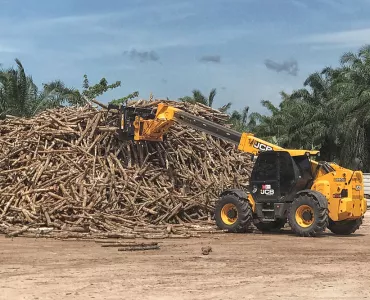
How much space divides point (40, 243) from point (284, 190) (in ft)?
21.4

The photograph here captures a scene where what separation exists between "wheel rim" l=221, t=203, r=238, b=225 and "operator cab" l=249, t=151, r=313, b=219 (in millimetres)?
718

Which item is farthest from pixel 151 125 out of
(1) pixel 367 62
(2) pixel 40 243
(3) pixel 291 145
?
(3) pixel 291 145

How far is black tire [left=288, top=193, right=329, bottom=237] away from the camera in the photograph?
15.5m

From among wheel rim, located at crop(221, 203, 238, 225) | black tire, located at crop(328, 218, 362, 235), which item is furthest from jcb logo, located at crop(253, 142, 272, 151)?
black tire, located at crop(328, 218, 362, 235)

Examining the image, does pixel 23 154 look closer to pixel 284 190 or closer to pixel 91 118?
pixel 91 118

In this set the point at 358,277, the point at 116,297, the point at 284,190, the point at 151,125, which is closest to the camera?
the point at 116,297

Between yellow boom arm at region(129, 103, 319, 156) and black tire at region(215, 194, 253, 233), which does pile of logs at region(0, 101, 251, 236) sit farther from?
black tire at region(215, 194, 253, 233)

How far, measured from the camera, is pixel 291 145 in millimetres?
43469

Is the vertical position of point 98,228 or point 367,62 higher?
point 367,62

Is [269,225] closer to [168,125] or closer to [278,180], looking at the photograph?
[278,180]

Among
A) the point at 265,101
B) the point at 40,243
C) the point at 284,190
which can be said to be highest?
the point at 265,101

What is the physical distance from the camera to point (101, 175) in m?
19.2

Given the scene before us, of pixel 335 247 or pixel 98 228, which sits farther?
pixel 98 228

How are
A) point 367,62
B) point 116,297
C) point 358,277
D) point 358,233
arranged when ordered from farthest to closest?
point 367,62
point 358,233
point 358,277
point 116,297
